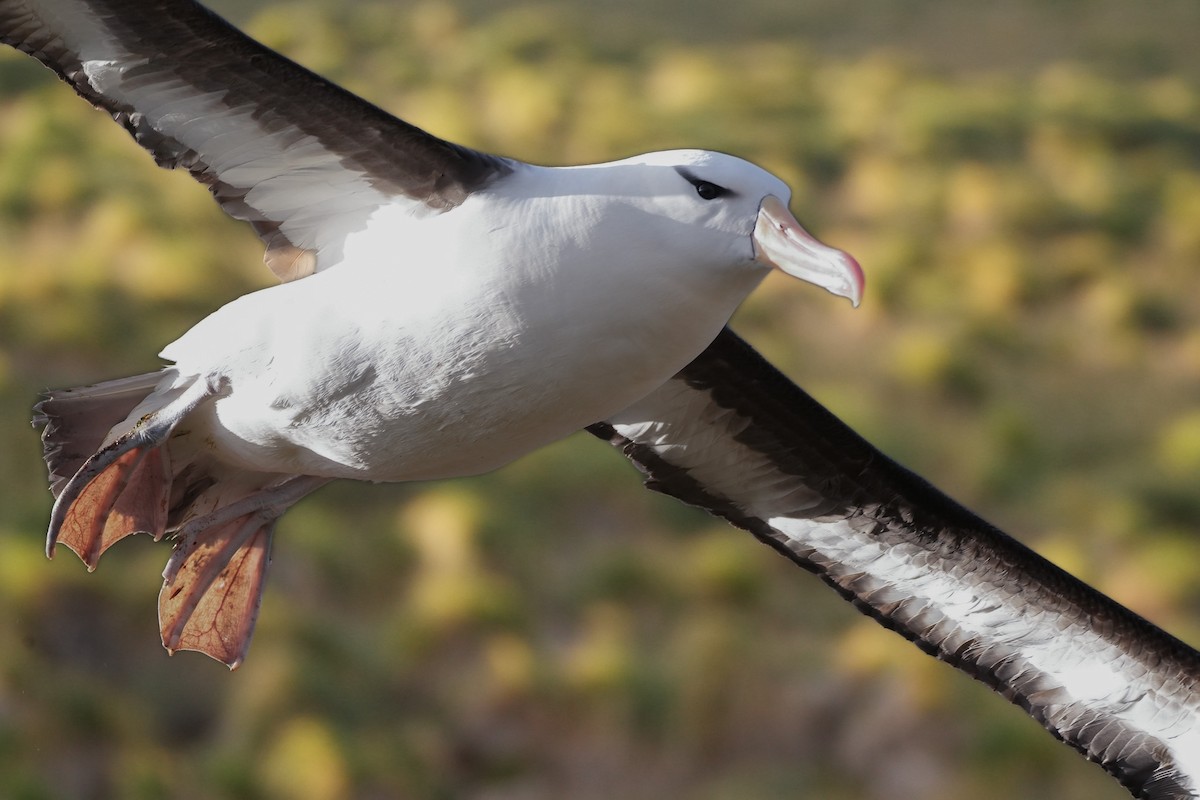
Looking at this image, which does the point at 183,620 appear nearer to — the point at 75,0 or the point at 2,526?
the point at 75,0

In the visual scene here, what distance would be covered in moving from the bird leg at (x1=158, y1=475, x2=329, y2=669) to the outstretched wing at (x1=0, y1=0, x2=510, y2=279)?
105 centimetres

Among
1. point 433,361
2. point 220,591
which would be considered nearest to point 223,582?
point 220,591

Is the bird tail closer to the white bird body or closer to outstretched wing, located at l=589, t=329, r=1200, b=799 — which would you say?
the white bird body

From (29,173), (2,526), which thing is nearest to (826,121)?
(29,173)

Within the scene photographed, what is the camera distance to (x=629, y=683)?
12125 mm

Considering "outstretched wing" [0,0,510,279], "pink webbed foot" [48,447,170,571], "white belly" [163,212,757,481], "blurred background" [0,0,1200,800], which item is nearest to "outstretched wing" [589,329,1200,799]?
"white belly" [163,212,757,481]

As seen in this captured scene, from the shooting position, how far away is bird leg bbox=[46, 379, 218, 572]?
207 inches

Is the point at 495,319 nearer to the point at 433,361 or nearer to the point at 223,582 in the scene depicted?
the point at 433,361

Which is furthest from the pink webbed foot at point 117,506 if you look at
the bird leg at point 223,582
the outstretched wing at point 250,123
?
the outstretched wing at point 250,123

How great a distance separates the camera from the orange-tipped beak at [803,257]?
167 inches

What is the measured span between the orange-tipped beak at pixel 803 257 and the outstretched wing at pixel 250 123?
0.85 meters

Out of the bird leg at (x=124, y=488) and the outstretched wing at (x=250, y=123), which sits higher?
the outstretched wing at (x=250, y=123)

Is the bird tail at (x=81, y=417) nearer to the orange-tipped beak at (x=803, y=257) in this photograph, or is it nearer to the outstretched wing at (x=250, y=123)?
the outstretched wing at (x=250, y=123)

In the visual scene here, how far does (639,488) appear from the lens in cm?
1412
